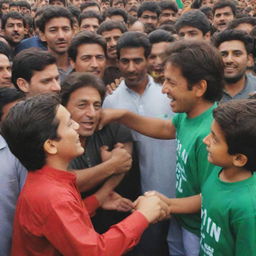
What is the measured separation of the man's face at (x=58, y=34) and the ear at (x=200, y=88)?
8.45 ft

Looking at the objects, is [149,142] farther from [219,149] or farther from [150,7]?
[150,7]

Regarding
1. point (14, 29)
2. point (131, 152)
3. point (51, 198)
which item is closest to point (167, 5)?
point (14, 29)

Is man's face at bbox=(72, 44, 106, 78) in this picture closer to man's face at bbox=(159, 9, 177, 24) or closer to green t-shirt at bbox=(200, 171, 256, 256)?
green t-shirt at bbox=(200, 171, 256, 256)

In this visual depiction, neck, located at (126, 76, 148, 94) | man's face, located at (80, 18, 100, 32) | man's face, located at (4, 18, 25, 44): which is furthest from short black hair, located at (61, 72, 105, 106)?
man's face, located at (4, 18, 25, 44)

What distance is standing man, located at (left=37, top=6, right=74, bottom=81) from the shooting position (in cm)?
→ 458

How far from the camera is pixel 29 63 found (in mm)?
3080

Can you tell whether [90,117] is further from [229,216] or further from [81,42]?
[81,42]

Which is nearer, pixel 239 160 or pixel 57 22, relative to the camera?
pixel 239 160

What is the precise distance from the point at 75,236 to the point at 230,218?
72 centimetres

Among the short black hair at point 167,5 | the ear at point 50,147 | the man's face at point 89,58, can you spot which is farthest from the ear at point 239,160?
the short black hair at point 167,5

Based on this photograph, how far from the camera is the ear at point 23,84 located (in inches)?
123

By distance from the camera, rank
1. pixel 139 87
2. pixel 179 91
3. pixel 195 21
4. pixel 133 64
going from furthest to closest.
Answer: pixel 195 21, pixel 133 64, pixel 139 87, pixel 179 91

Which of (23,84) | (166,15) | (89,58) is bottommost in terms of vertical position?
(23,84)

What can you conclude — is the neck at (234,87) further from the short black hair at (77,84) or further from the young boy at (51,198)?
the young boy at (51,198)
